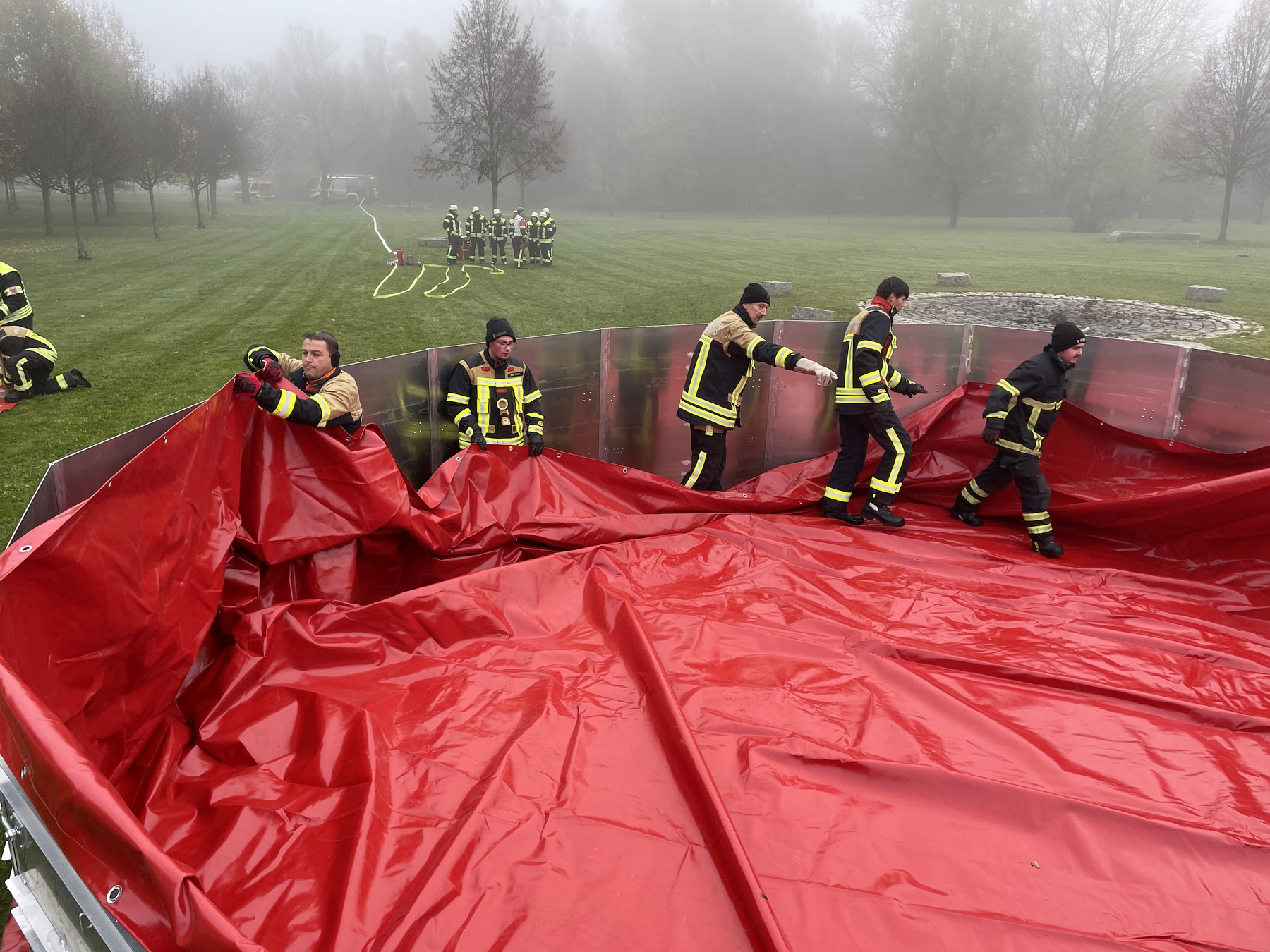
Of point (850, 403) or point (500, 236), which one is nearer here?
point (850, 403)

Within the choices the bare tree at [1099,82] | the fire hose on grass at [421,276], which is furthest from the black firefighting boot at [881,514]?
the bare tree at [1099,82]

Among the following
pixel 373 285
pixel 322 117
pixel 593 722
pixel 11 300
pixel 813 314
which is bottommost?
pixel 593 722

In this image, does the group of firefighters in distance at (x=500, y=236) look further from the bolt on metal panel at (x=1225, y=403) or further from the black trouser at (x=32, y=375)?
the bolt on metal panel at (x=1225, y=403)

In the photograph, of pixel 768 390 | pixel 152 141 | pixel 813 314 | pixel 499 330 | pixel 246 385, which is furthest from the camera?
A: pixel 152 141

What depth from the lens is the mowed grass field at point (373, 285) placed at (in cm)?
1005

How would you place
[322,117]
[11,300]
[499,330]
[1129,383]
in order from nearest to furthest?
1. [499,330]
2. [1129,383]
3. [11,300]
4. [322,117]

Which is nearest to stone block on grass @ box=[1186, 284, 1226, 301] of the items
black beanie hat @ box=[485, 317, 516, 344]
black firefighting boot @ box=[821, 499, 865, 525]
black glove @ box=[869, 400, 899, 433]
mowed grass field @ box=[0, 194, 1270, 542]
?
mowed grass field @ box=[0, 194, 1270, 542]

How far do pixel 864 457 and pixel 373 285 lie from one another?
14.3 metres

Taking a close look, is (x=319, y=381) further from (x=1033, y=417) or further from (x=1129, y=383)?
(x=1129, y=383)

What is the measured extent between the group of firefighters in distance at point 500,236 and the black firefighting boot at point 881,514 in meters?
17.0

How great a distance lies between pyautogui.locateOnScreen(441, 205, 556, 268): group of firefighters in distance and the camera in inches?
862

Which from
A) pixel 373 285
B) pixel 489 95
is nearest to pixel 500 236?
pixel 373 285

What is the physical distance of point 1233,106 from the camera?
102 ft

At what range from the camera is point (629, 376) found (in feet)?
24.2
